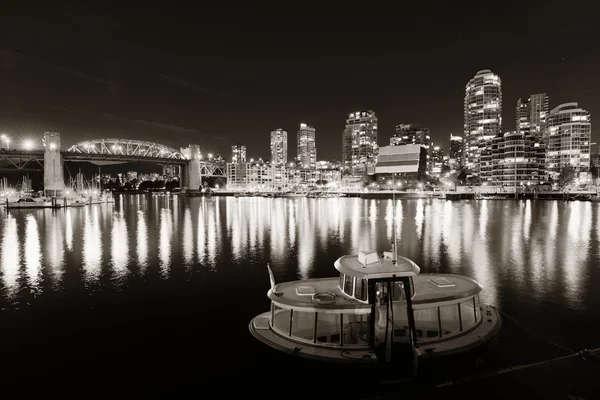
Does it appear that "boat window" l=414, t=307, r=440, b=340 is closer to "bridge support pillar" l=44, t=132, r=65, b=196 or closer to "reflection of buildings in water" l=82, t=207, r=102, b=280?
"reflection of buildings in water" l=82, t=207, r=102, b=280

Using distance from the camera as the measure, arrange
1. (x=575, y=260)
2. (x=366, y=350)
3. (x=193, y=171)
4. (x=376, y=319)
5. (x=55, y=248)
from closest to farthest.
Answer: (x=366, y=350) < (x=376, y=319) < (x=575, y=260) < (x=55, y=248) < (x=193, y=171)

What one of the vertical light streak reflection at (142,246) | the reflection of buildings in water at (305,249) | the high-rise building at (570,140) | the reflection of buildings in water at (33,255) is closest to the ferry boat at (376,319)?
the reflection of buildings in water at (305,249)

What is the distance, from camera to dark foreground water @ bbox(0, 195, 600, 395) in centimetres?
1068

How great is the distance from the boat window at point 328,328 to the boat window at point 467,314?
13.3 ft

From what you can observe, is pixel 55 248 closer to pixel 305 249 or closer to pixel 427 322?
pixel 305 249

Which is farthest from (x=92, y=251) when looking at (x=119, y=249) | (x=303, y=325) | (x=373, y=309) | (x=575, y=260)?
(x=575, y=260)

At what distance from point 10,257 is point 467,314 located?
101ft

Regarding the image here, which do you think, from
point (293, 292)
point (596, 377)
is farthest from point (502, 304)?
point (293, 292)

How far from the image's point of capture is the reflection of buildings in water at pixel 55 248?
75.4 feet

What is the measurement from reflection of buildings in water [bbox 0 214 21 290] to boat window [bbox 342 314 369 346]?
18366 mm

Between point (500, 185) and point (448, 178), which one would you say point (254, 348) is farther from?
point (448, 178)

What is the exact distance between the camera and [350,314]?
1057cm

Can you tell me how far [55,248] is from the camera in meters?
29.2

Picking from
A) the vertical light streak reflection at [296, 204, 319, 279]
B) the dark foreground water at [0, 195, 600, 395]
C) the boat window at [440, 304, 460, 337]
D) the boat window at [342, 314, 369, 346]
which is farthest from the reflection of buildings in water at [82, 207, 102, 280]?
the boat window at [440, 304, 460, 337]
